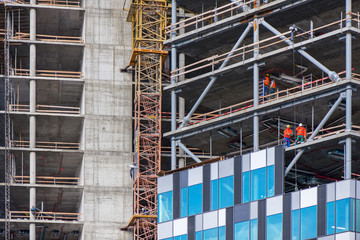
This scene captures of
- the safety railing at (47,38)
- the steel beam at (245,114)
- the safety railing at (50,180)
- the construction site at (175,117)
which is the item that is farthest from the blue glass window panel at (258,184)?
the safety railing at (47,38)

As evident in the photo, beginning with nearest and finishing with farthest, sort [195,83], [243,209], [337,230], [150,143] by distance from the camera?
[337,230], [243,209], [195,83], [150,143]

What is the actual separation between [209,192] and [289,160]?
274 inches

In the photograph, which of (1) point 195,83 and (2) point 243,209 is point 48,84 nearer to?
(1) point 195,83

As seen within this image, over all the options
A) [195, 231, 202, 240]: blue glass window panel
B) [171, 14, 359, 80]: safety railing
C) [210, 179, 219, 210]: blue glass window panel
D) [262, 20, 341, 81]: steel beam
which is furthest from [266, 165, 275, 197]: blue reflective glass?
[171, 14, 359, 80]: safety railing

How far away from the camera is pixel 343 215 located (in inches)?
3750

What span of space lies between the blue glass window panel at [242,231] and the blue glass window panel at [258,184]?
2155mm

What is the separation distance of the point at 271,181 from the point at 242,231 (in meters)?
4.75

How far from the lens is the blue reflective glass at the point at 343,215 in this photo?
311 ft

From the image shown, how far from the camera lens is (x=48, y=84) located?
437 ft

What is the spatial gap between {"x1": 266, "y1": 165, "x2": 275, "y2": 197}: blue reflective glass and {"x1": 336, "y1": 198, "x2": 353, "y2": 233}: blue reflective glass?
22.6 ft

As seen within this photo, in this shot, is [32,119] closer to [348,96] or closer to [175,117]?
[175,117]

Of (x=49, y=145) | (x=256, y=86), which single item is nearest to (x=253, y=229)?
(x=256, y=86)

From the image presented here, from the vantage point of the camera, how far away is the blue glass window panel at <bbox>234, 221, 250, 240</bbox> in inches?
4013

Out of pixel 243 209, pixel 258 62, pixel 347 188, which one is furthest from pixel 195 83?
pixel 347 188
